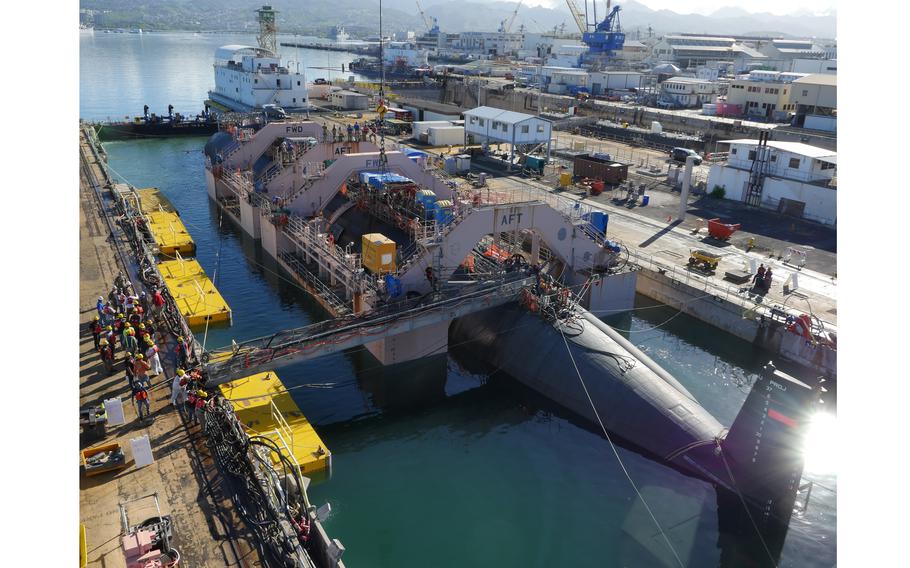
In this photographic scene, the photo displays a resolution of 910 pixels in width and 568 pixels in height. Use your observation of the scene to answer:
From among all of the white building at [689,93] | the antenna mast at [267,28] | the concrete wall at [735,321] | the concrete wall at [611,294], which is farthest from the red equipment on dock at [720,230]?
the antenna mast at [267,28]

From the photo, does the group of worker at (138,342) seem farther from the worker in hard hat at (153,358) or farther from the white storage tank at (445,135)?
the white storage tank at (445,135)

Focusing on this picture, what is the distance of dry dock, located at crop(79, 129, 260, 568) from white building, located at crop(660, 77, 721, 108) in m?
95.4

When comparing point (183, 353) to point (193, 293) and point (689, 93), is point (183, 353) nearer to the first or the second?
point (193, 293)

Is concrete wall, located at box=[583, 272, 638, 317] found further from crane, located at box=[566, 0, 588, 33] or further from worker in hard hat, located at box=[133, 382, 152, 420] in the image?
crane, located at box=[566, 0, 588, 33]

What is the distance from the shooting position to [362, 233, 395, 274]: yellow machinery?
28844 mm

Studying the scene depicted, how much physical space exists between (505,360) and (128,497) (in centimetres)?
1629

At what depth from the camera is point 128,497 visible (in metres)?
16.0

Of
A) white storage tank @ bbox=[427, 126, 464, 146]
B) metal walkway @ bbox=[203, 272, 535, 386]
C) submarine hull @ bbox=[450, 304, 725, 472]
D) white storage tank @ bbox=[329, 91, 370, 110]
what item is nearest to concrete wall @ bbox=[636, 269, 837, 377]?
submarine hull @ bbox=[450, 304, 725, 472]

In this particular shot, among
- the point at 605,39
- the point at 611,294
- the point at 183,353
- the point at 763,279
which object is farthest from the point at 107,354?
the point at 605,39

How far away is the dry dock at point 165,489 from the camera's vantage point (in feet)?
47.3

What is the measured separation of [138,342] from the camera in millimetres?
23328

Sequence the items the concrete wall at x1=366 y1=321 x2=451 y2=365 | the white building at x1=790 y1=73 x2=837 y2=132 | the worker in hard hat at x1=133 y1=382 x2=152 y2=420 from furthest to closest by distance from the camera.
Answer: the white building at x1=790 y1=73 x2=837 y2=132 < the concrete wall at x1=366 y1=321 x2=451 y2=365 < the worker in hard hat at x1=133 y1=382 x2=152 y2=420

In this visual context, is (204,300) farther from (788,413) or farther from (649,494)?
(788,413)

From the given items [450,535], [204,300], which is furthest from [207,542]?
[204,300]
